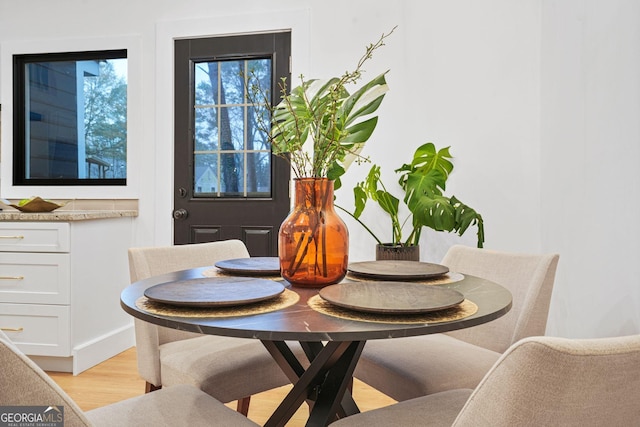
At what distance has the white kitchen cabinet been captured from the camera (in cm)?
282

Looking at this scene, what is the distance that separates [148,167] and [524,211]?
2413mm

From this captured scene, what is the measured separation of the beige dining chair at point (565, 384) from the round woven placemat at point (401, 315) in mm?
236

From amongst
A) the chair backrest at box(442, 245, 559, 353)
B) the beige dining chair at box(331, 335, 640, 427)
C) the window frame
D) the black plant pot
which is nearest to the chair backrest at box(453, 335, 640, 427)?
the beige dining chair at box(331, 335, 640, 427)

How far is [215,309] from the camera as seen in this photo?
1.06 metres

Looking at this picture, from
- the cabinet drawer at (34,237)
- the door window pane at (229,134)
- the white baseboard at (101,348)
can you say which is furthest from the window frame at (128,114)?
the white baseboard at (101,348)

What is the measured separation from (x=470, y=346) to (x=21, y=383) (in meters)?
1.43

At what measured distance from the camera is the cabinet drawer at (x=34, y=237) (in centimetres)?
282

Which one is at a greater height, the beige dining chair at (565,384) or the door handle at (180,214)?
the door handle at (180,214)

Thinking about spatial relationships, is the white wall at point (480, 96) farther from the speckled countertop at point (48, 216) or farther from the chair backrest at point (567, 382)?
the chair backrest at point (567, 382)

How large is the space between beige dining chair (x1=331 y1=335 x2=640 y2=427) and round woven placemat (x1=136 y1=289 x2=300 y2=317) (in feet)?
1.57

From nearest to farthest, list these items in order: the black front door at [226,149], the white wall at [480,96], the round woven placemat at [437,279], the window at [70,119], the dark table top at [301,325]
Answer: the dark table top at [301,325]
the round woven placemat at [437,279]
the white wall at [480,96]
the black front door at [226,149]
the window at [70,119]

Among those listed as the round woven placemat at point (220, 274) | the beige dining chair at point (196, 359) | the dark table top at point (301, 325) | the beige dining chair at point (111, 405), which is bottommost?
the beige dining chair at point (196, 359)

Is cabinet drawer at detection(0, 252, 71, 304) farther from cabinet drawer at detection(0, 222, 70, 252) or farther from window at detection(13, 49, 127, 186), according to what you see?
window at detection(13, 49, 127, 186)

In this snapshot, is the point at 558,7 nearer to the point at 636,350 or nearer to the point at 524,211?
the point at 524,211
